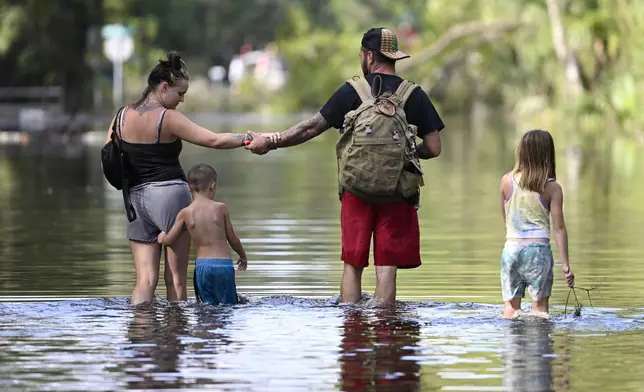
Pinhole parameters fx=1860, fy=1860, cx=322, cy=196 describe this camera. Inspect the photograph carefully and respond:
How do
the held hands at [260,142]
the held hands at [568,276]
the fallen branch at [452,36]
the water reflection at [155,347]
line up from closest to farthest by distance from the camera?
1. the water reflection at [155,347]
2. the held hands at [568,276]
3. the held hands at [260,142]
4. the fallen branch at [452,36]

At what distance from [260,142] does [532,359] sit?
3.30m

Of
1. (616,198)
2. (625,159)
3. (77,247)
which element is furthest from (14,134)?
(77,247)

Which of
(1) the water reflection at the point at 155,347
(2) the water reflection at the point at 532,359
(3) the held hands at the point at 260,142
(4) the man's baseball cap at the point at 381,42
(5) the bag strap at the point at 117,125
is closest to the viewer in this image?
(2) the water reflection at the point at 532,359

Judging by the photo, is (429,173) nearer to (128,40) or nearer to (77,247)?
(77,247)

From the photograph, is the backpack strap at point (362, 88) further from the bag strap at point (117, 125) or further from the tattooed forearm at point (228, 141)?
the bag strap at point (117, 125)

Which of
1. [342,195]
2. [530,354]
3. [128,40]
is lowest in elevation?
[530,354]

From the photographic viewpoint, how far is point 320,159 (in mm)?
38031

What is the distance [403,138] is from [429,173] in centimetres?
2010

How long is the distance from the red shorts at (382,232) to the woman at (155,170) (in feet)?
2.87

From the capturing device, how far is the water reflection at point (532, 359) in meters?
8.46

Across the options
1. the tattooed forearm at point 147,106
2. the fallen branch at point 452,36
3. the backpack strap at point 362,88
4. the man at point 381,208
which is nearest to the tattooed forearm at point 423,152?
the man at point 381,208

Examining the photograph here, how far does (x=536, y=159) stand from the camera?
10852mm

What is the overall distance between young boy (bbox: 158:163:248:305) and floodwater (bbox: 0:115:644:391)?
194mm

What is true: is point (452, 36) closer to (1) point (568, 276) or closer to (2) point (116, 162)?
(2) point (116, 162)
